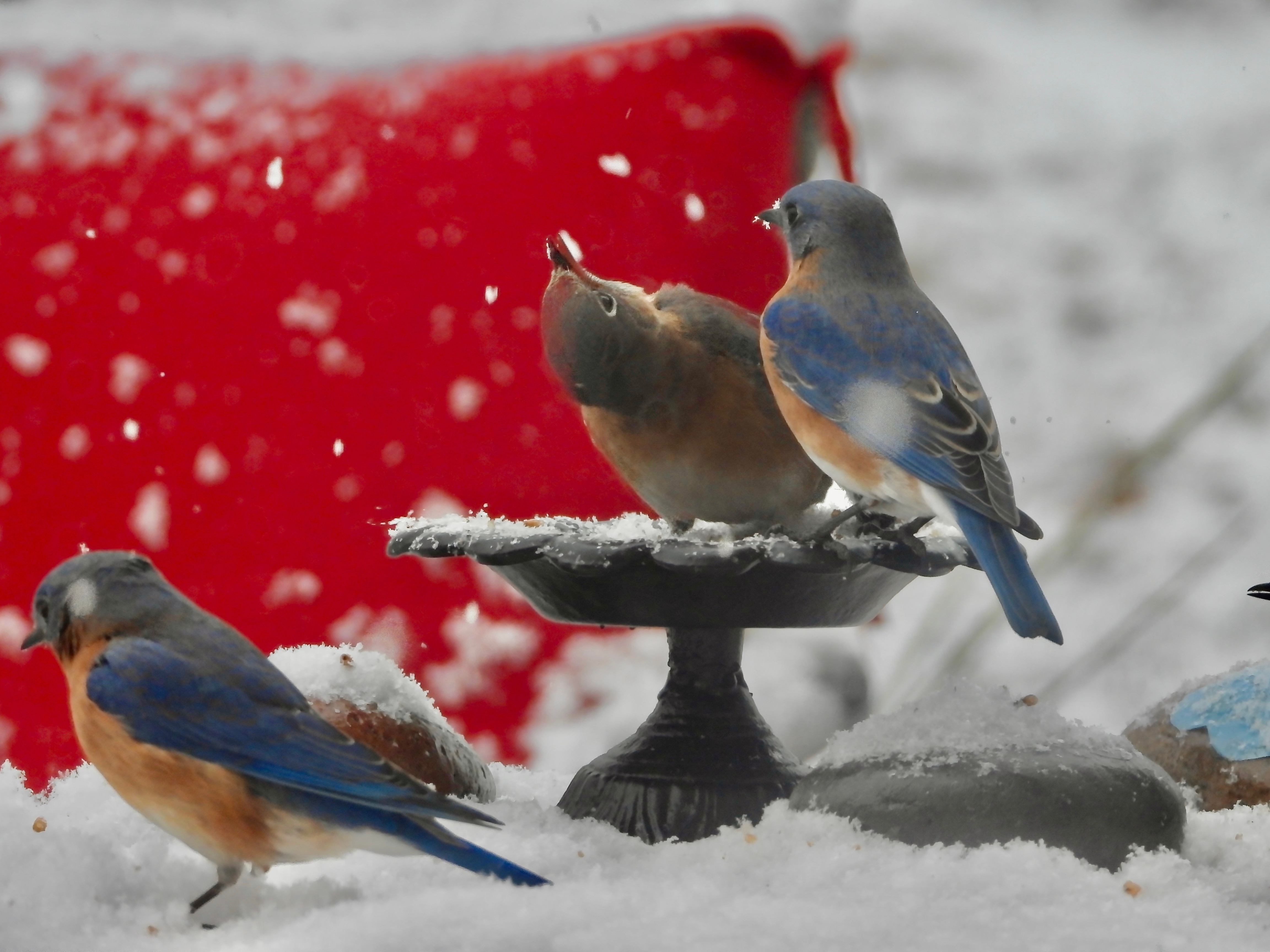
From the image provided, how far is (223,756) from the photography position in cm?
76

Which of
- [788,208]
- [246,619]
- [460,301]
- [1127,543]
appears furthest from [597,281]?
[1127,543]

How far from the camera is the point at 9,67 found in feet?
5.37

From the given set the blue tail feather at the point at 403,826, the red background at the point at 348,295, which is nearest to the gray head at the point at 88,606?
the blue tail feather at the point at 403,826

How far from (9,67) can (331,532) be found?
68 centimetres

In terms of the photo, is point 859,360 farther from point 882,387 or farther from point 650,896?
point 650,896

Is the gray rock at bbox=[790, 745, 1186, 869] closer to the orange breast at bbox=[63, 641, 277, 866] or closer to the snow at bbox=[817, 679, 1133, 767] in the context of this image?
the snow at bbox=[817, 679, 1133, 767]

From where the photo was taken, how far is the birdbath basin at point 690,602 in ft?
2.90

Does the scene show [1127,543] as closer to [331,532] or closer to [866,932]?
[331,532]

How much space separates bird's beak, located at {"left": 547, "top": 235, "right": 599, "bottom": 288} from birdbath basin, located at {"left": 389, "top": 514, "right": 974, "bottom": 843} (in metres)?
0.17

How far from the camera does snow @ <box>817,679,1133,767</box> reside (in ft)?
3.22

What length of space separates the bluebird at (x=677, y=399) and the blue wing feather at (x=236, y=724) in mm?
299

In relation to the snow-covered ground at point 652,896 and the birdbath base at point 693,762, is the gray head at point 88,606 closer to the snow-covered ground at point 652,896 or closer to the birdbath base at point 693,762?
the snow-covered ground at point 652,896

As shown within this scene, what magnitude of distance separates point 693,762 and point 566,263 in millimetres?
425

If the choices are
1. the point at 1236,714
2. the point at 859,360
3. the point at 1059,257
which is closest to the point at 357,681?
the point at 859,360
